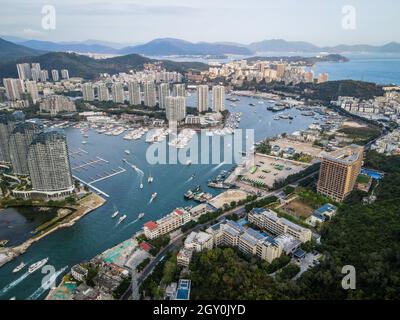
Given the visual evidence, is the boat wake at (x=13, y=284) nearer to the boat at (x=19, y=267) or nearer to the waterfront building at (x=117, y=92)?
the boat at (x=19, y=267)

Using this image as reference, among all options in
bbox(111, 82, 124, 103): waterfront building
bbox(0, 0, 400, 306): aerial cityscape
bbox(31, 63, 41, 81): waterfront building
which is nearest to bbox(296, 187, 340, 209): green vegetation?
bbox(0, 0, 400, 306): aerial cityscape

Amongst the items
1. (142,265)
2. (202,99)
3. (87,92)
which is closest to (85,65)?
(87,92)

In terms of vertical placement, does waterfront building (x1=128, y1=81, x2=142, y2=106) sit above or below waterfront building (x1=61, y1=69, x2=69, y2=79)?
below

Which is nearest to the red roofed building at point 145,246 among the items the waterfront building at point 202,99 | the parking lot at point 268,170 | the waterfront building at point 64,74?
the parking lot at point 268,170

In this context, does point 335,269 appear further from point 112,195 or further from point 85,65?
point 85,65

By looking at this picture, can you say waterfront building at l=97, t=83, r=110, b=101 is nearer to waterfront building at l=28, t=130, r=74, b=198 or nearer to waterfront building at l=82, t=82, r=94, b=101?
waterfront building at l=82, t=82, r=94, b=101
